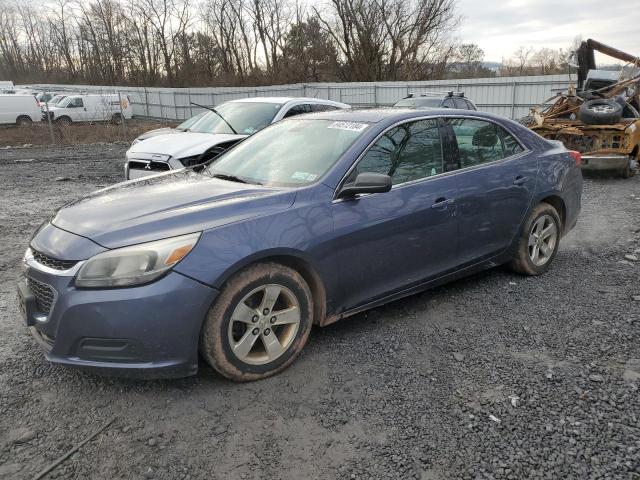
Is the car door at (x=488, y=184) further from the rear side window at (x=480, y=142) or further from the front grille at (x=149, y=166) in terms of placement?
the front grille at (x=149, y=166)

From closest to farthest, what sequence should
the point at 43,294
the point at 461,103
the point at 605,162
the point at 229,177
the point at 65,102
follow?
the point at 43,294
the point at 229,177
the point at 605,162
the point at 461,103
the point at 65,102

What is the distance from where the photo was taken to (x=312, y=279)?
3.22 metres

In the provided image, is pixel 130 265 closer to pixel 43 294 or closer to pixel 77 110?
pixel 43 294

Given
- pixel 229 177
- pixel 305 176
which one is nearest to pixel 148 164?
pixel 229 177

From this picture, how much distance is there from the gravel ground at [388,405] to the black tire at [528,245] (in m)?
0.45

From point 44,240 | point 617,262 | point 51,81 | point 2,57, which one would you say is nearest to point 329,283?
point 44,240

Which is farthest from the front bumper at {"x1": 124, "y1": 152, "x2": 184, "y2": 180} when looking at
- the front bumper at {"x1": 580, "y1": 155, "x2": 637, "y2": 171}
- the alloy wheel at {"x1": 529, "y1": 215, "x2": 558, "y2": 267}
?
the front bumper at {"x1": 580, "y1": 155, "x2": 637, "y2": 171}

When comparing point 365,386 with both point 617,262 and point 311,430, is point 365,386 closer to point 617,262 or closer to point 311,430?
point 311,430

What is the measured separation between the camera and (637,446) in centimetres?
248

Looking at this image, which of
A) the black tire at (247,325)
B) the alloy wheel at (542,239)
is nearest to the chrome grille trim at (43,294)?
the black tire at (247,325)

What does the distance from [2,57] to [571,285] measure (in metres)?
75.2

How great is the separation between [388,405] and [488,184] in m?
2.11

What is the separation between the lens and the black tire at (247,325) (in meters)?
2.82

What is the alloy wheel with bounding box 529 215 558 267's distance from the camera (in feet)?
15.3
